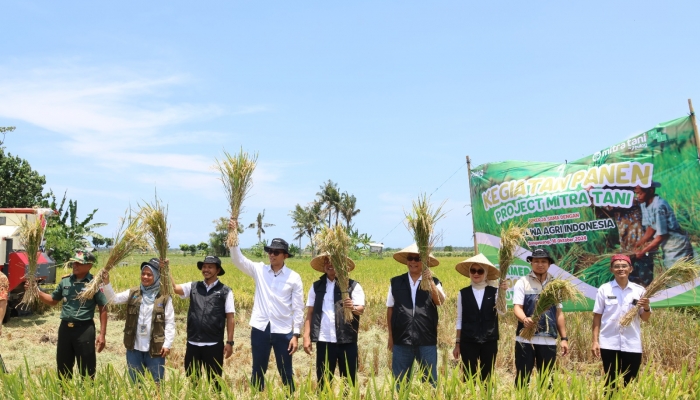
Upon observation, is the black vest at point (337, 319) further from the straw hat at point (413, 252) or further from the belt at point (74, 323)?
the belt at point (74, 323)

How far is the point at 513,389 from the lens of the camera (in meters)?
3.40

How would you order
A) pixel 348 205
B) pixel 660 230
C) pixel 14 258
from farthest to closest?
pixel 348 205 → pixel 14 258 → pixel 660 230

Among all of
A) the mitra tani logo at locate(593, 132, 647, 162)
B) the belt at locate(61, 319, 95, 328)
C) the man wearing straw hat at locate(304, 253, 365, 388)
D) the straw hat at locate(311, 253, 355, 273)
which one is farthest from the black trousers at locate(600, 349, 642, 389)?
the belt at locate(61, 319, 95, 328)

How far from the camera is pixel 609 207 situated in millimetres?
6945

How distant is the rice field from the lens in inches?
135

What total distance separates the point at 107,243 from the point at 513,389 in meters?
3.38

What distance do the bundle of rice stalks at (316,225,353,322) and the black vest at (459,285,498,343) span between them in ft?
2.96

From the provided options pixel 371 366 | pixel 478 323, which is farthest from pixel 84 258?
pixel 478 323

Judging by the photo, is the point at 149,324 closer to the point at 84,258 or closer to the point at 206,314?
the point at 206,314

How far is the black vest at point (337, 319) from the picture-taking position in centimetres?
473

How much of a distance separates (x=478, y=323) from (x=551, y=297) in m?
0.59

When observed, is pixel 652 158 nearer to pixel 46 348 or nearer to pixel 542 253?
pixel 542 253

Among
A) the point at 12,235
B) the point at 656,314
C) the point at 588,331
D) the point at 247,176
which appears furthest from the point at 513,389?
the point at 12,235

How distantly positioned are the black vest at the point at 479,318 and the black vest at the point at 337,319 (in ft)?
2.80
